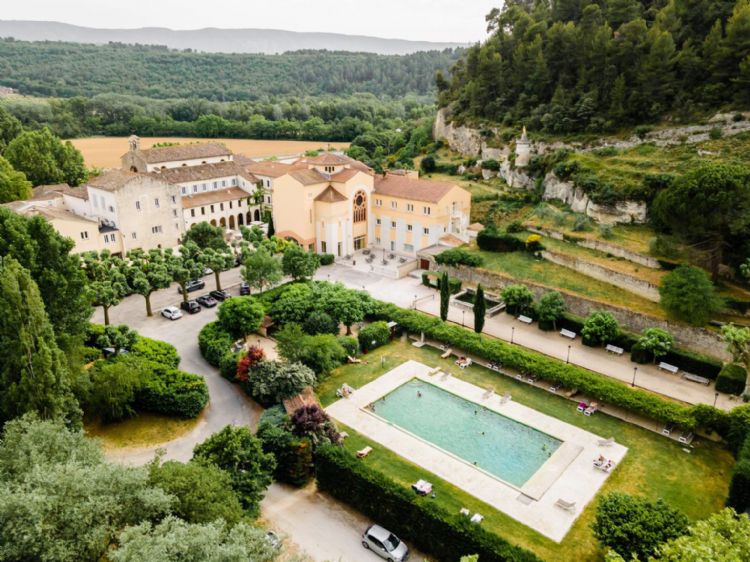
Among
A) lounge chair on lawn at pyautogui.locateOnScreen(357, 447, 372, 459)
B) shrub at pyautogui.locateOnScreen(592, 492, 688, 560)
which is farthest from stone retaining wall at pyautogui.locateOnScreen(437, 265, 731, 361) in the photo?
lounge chair on lawn at pyautogui.locateOnScreen(357, 447, 372, 459)

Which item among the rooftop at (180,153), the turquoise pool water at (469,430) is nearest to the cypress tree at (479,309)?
the turquoise pool water at (469,430)

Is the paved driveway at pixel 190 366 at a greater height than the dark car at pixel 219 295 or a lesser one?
lesser

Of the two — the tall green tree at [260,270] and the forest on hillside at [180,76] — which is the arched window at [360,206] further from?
the forest on hillside at [180,76]

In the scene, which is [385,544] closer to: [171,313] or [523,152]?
[171,313]

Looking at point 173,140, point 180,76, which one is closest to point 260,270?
point 173,140

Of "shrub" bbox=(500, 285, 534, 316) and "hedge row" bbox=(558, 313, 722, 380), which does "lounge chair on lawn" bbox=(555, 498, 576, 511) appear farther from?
"shrub" bbox=(500, 285, 534, 316)
